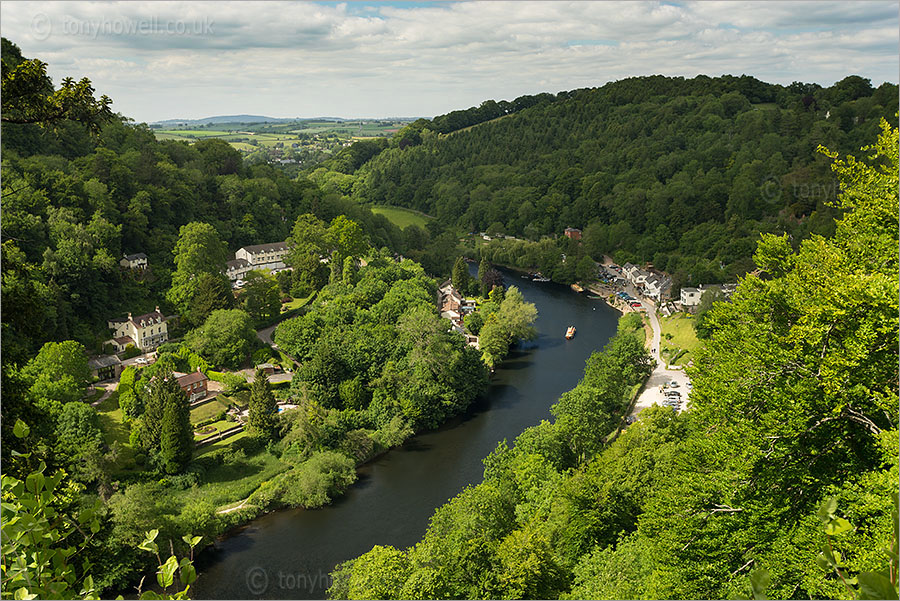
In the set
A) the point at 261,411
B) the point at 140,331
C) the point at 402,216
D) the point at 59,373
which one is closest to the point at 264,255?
the point at 140,331

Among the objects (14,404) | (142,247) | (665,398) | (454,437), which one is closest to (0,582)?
(14,404)

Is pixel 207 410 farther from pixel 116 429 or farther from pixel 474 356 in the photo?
pixel 474 356

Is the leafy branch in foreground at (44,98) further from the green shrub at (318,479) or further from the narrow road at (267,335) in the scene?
the narrow road at (267,335)

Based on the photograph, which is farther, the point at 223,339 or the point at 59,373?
the point at 223,339

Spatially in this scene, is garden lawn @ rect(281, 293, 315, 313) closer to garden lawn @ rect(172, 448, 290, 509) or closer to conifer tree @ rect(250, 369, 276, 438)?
conifer tree @ rect(250, 369, 276, 438)

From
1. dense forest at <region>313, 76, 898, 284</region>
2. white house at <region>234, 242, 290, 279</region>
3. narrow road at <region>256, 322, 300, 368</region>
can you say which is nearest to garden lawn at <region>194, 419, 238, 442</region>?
narrow road at <region>256, 322, 300, 368</region>

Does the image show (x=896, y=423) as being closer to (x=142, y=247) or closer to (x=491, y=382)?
(x=491, y=382)

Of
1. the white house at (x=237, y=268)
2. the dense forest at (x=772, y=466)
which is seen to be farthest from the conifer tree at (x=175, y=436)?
the white house at (x=237, y=268)
